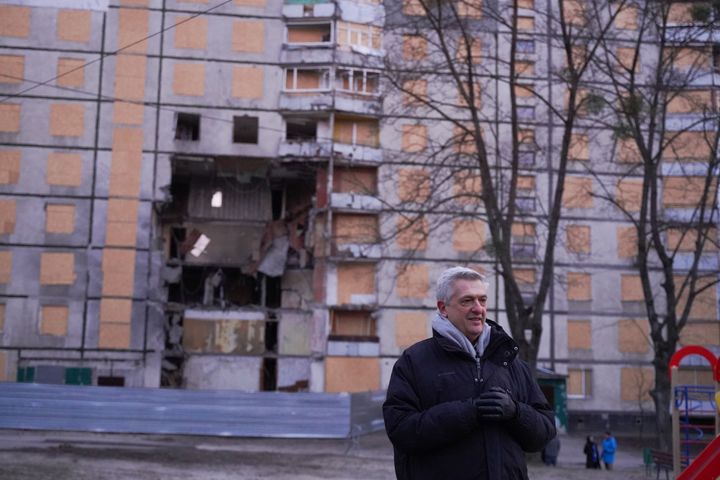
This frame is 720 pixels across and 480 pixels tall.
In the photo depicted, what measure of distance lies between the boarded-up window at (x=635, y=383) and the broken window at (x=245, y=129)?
71.0 ft

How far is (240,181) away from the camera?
40375 millimetres

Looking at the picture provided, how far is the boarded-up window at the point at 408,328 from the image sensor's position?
123 ft

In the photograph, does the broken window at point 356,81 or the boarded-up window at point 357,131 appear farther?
the boarded-up window at point 357,131

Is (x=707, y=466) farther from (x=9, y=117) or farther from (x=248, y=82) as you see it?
(x=9, y=117)

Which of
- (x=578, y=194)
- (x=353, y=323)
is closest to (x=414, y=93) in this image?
(x=353, y=323)

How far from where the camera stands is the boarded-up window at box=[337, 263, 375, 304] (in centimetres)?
3747

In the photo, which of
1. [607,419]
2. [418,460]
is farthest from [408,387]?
[607,419]

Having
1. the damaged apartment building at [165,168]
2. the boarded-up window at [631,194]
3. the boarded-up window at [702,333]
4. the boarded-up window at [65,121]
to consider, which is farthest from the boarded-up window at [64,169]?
the boarded-up window at [702,333]

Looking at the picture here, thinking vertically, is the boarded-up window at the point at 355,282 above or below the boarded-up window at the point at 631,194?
below

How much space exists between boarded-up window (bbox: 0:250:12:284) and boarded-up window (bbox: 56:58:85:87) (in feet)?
27.2

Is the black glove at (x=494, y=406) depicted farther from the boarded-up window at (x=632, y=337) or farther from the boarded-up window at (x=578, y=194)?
the boarded-up window at (x=632, y=337)

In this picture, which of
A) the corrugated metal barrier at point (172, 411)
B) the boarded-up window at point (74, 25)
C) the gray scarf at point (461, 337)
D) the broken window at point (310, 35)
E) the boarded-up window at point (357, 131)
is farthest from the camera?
the broken window at point (310, 35)

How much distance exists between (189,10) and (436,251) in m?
16.7

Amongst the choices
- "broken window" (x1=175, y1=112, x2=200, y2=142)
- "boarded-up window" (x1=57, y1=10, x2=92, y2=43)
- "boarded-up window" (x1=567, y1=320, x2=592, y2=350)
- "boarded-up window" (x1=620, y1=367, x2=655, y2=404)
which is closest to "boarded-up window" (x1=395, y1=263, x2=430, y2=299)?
"boarded-up window" (x1=567, y1=320, x2=592, y2=350)
